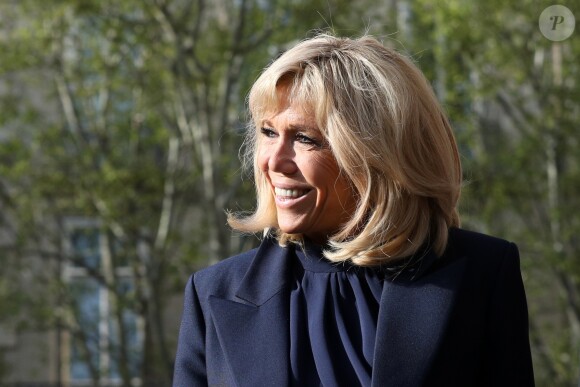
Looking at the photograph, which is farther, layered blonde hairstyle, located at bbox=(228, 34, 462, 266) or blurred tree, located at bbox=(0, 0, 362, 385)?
blurred tree, located at bbox=(0, 0, 362, 385)

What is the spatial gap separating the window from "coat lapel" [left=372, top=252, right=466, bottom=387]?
1490 cm

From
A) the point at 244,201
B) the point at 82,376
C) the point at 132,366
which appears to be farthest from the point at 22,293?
the point at 82,376

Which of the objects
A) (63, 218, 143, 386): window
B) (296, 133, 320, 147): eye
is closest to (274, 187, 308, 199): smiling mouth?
(296, 133, 320, 147): eye

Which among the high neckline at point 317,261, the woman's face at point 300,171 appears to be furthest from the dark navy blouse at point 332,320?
the woman's face at point 300,171

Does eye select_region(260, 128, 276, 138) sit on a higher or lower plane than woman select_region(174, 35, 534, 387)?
higher

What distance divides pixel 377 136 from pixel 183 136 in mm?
14472

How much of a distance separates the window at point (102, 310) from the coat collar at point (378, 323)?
14.7 m

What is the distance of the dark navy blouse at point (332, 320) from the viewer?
3.14 metres

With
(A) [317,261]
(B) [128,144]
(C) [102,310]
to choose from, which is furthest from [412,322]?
(C) [102,310]

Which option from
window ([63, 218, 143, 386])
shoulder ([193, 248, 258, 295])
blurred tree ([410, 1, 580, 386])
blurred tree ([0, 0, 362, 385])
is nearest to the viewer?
shoulder ([193, 248, 258, 295])

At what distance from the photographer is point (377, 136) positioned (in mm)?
3176

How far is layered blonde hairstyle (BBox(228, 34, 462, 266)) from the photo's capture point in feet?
10.4

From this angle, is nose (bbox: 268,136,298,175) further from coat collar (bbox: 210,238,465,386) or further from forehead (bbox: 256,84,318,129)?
coat collar (bbox: 210,238,465,386)

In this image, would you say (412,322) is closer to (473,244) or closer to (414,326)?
(414,326)
